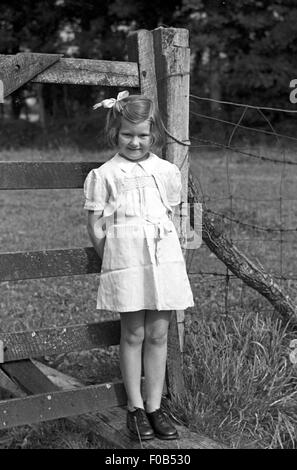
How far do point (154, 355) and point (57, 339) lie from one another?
448mm

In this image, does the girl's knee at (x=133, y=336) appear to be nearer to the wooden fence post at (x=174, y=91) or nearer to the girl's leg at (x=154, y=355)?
the girl's leg at (x=154, y=355)

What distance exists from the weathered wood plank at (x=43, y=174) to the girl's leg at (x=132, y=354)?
659 millimetres

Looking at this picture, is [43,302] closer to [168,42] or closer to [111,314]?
[111,314]

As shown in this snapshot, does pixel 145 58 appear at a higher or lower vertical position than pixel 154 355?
higher

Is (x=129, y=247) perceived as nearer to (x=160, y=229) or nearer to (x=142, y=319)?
(x=160, y=229)

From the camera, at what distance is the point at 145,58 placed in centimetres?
366

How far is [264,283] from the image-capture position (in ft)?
14.4

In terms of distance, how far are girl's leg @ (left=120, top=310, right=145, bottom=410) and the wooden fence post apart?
27 centimetres

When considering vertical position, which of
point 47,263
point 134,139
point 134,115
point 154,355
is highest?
point 134,115

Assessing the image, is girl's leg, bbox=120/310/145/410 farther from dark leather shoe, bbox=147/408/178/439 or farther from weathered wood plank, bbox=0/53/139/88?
weathered wood plank, bbox=0/53/139/88

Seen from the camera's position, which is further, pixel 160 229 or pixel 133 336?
pixel 133 336

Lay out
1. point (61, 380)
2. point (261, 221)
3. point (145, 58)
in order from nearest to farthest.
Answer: point (145, 58) < point (61, 380) < point (261, 221)

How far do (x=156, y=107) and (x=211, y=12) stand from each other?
19.3m

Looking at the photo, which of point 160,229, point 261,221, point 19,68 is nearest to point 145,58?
point 19,68
